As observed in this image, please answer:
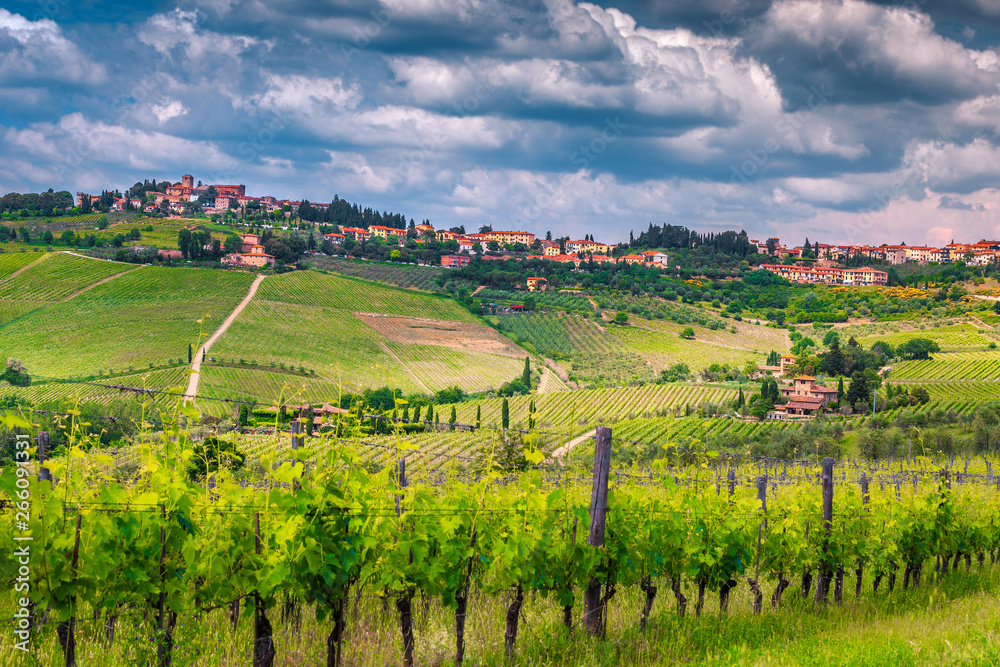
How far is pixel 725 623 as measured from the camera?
5887 millimetres

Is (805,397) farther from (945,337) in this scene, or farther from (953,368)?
(945,337)

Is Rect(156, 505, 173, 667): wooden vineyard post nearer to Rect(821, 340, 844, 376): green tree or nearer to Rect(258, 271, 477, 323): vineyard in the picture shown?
Rect(821, 340, 844, 376): green tree

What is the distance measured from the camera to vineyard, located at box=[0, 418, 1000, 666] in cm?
385

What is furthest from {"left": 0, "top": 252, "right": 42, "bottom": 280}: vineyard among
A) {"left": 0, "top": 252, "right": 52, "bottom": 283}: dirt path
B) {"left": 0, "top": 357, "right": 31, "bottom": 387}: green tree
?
{"left": 0, "top": 357, "right": 31, "bottom": 387}: green tree

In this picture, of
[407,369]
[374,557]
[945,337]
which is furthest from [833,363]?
[374,557]

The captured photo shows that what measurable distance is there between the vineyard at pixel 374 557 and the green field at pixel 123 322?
187 ft

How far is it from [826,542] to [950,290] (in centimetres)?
13019

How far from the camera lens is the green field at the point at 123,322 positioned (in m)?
62.5

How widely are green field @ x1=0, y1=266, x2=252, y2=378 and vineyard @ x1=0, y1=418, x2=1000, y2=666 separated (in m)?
56.9

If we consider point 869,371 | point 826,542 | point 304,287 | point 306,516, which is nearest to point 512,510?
point 306,516

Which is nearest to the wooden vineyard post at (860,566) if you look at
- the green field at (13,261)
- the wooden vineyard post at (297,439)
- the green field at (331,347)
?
the wooden vineyard post at (297,439)

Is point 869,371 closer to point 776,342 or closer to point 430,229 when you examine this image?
point 776,342

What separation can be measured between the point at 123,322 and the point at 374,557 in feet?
258

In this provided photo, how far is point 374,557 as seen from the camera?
4.44 meters
